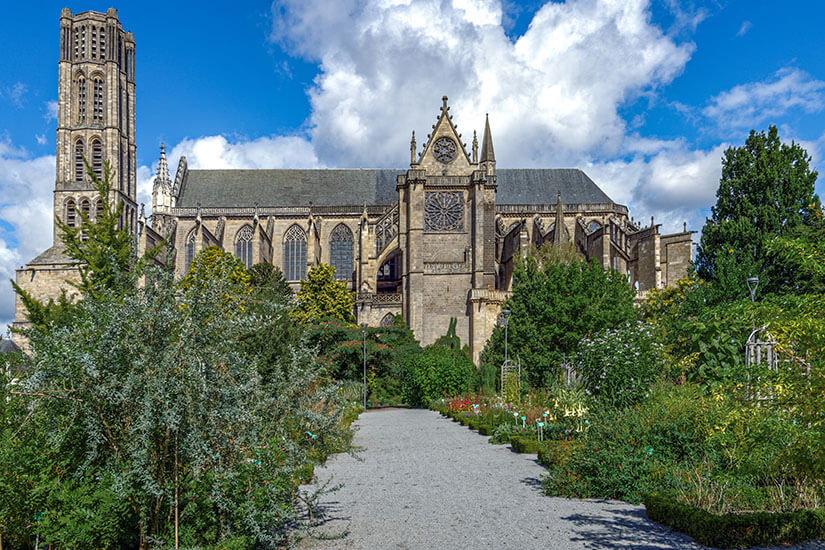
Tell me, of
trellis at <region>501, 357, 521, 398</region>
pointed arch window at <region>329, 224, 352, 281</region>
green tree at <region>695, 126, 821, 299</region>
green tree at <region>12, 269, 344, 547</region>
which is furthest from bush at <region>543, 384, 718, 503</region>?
pointed arch window at <region>329, 224, 352, 281</region>

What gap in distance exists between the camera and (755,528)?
279 inches

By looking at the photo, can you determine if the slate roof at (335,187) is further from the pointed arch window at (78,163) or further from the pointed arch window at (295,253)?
the pointed arch window at (78,163)

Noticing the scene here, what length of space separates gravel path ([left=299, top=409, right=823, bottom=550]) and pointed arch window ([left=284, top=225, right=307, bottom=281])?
41.9 m

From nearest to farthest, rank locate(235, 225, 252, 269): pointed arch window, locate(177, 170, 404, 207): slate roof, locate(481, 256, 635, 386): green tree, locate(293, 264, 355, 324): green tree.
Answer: locate(481, 256, 635, 386): green tree < locate(293, 264, 355, 324): green tree < locate(235, 225, 252, 269): pointed arch window < locate(177, 170, 404, 207): slate roof

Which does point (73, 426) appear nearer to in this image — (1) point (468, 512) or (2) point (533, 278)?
(1) point (468, 512)

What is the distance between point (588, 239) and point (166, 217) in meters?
34.4

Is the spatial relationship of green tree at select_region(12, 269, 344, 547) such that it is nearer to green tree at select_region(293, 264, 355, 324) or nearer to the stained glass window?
green tree at select_region(293, 264, 355, 324)

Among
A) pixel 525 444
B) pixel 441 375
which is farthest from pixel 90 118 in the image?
pixel 525 444

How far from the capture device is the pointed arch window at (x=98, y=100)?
178ft

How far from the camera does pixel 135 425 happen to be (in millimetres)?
5738

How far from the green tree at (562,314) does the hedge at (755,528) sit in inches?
774

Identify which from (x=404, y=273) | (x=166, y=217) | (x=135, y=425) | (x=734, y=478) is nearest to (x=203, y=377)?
(x=135, y=425)

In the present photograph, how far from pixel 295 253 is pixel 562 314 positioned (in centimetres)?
3211

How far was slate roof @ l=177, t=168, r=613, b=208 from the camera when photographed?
58594mm
